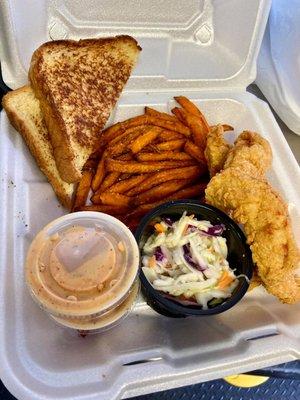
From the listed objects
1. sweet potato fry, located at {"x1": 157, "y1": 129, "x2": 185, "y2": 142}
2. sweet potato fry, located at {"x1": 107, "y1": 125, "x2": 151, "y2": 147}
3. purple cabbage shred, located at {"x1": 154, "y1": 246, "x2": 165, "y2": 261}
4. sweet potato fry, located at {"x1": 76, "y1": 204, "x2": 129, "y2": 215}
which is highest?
sweet potato fry, located at {"x1": 107, "y1": 125, "x2": 151, "y2": 147}

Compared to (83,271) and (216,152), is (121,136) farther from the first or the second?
(83,271)

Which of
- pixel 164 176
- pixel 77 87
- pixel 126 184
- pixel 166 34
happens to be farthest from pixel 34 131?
pixel 166 34

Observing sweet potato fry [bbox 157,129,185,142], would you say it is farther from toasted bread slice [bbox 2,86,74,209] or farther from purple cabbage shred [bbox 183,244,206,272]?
purple cabbage shred [bbox 183,244,206,272]

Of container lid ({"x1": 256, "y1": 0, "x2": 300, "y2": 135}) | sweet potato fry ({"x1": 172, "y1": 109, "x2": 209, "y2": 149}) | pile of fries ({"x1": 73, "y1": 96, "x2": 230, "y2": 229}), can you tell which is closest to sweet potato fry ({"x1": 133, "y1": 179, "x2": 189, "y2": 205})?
pile of fries ({"x1": 73, "y1": 96, "x2": 230, "y2": 229})

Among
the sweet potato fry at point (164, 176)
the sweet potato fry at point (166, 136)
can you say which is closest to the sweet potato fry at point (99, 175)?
the sweet potato fry at point (164, 176)

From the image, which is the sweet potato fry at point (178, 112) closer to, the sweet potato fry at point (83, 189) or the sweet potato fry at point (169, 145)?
the sweet potato fry at point (169, 145)

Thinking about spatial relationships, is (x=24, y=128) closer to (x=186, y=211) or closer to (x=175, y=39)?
(x=186, y=211)

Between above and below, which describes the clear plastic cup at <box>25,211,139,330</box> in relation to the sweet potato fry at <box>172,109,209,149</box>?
above
